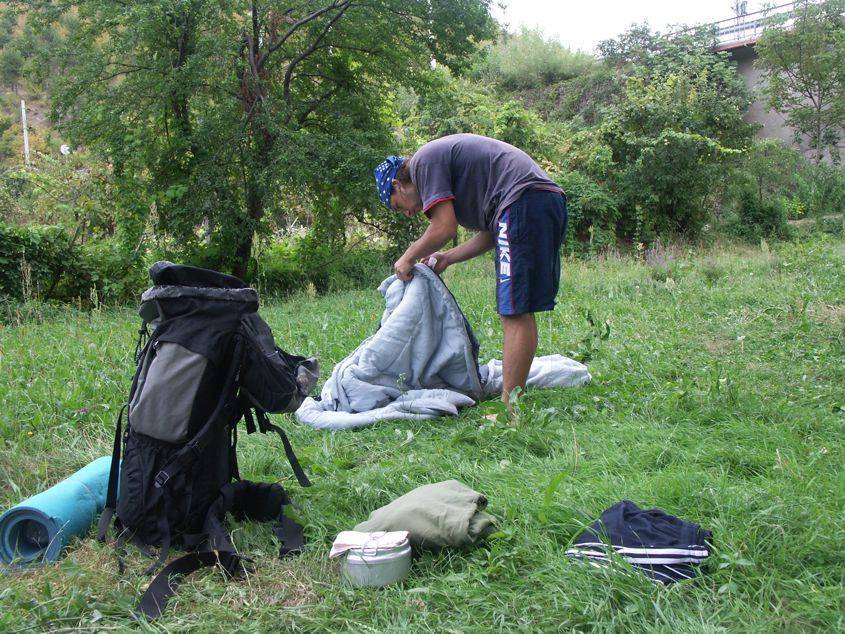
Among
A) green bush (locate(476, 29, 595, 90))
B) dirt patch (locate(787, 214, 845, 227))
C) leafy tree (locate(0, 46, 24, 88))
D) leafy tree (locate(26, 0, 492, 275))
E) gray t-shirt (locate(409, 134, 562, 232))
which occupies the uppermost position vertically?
leafy tree (locate(0, 46, 24, 88))

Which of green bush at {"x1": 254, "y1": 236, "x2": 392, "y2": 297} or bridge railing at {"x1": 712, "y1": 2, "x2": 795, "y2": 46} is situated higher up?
bridge railing at {"x1": 712, "y1": 2, "x2": 795, "y2": 46}

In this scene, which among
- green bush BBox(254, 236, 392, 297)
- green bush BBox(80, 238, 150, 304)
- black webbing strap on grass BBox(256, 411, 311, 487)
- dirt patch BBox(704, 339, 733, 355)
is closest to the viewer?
black webbing strap on grass BBox(256, 411, 311, 487)

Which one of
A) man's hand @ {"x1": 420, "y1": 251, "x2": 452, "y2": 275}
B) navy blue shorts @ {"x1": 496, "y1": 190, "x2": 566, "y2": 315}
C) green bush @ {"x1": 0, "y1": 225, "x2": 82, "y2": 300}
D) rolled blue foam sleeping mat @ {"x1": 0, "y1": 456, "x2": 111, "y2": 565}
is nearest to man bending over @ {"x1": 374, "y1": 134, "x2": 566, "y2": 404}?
navy blue shorts @ {"x1": 496, "y1": 190, "x2": 566, "y2": 315}

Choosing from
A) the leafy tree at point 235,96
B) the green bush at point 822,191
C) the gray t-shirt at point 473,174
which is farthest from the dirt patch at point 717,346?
the green bush at point 822,191

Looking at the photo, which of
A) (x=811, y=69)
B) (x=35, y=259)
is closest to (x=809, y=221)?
(x=811, y=69)

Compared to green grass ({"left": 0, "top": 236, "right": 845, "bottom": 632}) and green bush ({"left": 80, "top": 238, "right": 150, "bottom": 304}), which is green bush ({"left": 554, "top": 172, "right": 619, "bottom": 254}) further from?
green grass ({"left": 0, "top": 236, "right": 845, "bottom": 632})

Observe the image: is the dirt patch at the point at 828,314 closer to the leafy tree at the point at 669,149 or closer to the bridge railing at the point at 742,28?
the leafy tree at the point at 669,149

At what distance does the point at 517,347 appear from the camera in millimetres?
3717

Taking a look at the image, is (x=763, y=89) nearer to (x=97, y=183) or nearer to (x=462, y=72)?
(x=462, y=72)

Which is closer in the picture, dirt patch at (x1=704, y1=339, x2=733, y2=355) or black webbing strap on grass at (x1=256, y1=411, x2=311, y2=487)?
black webbing strap on grass at (x1=256, y1=411, x2=311, y2=487)

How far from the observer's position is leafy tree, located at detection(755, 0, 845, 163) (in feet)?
66.9

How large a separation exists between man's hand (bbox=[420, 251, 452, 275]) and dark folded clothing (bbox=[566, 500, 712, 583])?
2.28 metres

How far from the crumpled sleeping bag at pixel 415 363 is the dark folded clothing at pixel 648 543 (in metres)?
1.85

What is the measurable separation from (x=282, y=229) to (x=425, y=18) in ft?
15.6
